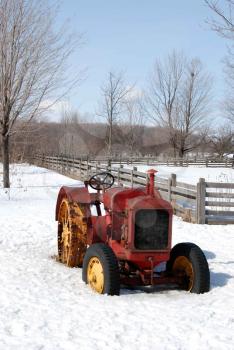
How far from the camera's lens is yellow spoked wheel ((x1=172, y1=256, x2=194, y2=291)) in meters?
5.40

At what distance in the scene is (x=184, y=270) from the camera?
5.55 m

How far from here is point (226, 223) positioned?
35.6ft

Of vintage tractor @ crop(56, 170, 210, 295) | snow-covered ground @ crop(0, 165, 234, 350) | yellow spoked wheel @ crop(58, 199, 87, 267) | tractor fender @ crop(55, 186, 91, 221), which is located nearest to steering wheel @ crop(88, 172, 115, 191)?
tractor fender @ crop(55, 186, 91, 221)

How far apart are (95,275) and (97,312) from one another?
0.79 meters

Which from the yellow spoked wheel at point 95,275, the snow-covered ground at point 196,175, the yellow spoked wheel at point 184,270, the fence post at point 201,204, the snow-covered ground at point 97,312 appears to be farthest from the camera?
the snow-covered ground at point 196,175

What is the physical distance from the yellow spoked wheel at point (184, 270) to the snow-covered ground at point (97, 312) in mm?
122

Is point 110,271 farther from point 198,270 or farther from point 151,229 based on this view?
point 198,270

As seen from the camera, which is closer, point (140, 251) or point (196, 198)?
point (140, 251)

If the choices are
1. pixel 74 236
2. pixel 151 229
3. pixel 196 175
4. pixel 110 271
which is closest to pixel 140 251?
pixel 151 229

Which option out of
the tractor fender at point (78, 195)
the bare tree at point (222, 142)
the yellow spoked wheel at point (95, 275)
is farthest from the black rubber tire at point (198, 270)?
the bare tree at point (222, 142)

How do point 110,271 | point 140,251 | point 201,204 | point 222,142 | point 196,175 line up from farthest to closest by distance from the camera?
point 222,142 < point 196,175 < point 201,204 < point 140,251 < point 110,271

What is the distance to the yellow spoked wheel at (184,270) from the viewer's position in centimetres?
540

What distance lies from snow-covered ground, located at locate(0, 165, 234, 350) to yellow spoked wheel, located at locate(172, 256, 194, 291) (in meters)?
0.12

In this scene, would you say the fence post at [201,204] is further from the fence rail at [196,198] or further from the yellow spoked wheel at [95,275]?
the yellow spoked wheel at [95,275]
